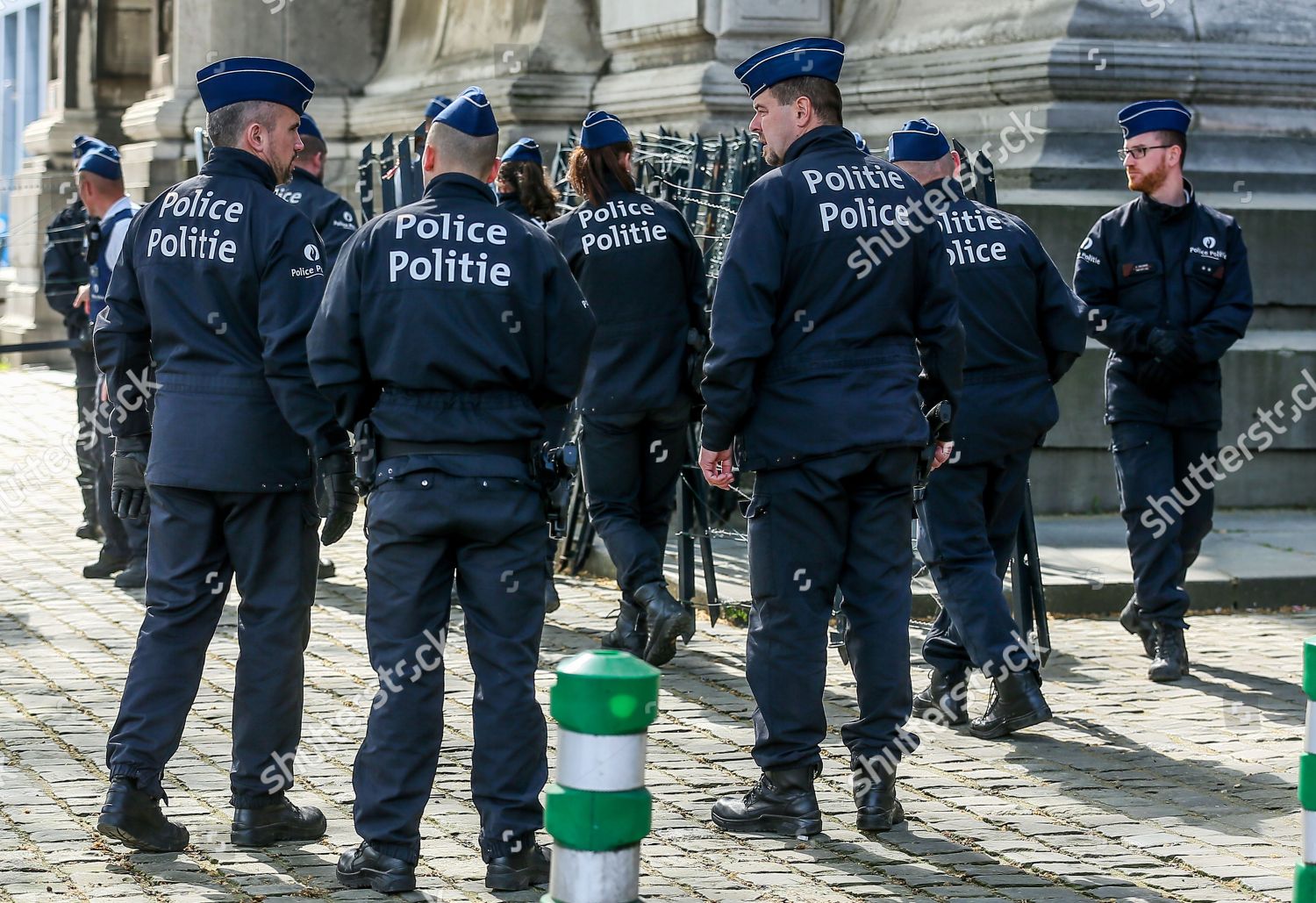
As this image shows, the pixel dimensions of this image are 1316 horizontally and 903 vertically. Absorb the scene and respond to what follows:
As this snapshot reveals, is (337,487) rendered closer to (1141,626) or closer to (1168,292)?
(1141,626)

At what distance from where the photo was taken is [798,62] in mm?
5996

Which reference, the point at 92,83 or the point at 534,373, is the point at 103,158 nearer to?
the point at 534,373

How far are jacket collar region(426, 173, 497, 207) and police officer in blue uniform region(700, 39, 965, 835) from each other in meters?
0.80

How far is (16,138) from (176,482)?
31738 mm

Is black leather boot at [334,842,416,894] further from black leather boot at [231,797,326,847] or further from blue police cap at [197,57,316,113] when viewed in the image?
blue police cap at [197,57,316,113]

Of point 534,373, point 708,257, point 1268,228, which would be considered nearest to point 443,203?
point 534,373

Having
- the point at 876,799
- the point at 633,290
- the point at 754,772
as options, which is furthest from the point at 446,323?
the point at 633,290

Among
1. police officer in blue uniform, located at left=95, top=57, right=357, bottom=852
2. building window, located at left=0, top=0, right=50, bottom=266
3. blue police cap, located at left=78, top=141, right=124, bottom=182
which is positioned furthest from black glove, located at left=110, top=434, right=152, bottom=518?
building window, located at left=0, top=0, right=50, bottom=266

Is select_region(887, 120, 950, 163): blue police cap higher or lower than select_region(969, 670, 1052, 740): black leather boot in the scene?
higher

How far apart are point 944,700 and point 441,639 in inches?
100.0

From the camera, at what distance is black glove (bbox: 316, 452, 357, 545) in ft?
18.1

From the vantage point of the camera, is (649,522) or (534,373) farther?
(649,522)

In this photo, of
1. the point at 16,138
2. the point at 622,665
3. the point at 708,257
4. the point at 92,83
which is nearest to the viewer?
the point at 622,665

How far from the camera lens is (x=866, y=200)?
5.90 meters
